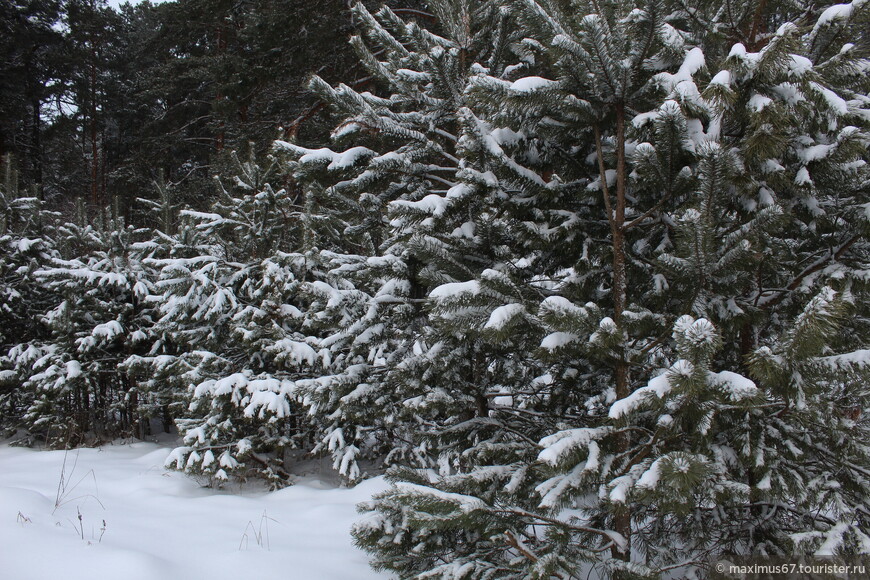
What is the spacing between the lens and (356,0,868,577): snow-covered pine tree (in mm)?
1825

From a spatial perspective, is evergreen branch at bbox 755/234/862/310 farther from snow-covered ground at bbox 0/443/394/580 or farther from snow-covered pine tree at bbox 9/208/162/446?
snow-covered pine tree at bbox 9/208/162/446

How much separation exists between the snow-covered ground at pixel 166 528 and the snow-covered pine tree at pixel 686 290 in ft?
4.65

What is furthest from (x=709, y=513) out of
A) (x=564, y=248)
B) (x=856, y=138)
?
(x=856, y=138)

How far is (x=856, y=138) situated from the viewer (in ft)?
6.79

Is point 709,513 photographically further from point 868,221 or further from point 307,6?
point 307,6

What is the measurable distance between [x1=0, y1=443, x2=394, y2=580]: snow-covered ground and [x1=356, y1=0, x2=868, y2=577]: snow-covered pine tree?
1418mm

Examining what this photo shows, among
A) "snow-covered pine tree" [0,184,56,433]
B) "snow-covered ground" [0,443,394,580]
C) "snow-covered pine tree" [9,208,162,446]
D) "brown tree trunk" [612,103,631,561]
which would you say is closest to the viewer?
"brown tree trunk" [612,103,631,561]

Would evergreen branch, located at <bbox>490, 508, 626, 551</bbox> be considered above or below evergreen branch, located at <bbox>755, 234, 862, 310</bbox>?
below

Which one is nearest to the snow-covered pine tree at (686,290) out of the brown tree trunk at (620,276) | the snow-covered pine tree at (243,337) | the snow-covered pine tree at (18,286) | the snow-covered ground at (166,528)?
the brown tree trunk at (620,276)

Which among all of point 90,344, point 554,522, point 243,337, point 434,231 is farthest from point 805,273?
point 90,344

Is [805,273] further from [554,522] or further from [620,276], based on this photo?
[554,522]

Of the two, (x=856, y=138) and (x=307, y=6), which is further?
(x=307, y=6)

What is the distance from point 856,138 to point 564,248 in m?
1.30

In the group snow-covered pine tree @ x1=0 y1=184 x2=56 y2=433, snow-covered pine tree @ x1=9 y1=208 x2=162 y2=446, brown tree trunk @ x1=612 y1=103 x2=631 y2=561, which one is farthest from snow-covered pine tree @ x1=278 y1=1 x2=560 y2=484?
snow-covered pine tree @ x1=0 y1=184 x2=56 y2=433
